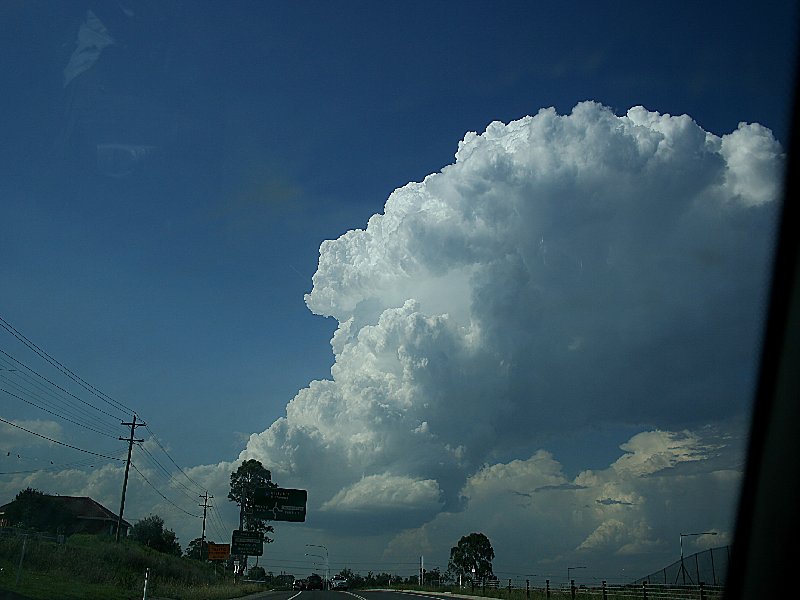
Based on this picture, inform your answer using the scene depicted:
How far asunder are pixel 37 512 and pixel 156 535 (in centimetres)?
1527

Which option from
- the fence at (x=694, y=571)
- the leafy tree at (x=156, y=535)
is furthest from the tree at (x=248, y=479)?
the fence at (x=694, y=571)

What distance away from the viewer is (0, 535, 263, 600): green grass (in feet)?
105

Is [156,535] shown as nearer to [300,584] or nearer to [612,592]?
[300,584]

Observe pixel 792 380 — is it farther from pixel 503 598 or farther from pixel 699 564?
pixel 503 598

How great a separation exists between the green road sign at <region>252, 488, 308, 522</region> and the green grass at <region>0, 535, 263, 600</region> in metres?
5.91

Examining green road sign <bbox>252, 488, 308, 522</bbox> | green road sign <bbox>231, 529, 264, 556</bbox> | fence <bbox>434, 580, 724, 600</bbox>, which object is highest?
green road sign <bbox>252, 488, 308, 522</bbox>

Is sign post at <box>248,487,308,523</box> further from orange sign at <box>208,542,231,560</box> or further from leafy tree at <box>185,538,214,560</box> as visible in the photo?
leafy tree at <box>185,538,214,560</box>

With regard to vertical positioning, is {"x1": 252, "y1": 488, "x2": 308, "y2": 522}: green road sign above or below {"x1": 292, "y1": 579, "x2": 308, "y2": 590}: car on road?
above

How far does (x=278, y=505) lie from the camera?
60.2 meters

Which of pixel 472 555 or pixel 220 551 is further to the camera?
pixel 472 555

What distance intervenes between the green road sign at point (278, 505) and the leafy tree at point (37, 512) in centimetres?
3643

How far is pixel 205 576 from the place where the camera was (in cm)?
6981

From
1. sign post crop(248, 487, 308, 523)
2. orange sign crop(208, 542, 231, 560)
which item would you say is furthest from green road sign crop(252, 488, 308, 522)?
orange sign crop(208, 542, 231, 560)

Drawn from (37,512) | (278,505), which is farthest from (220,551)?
(37,512)
